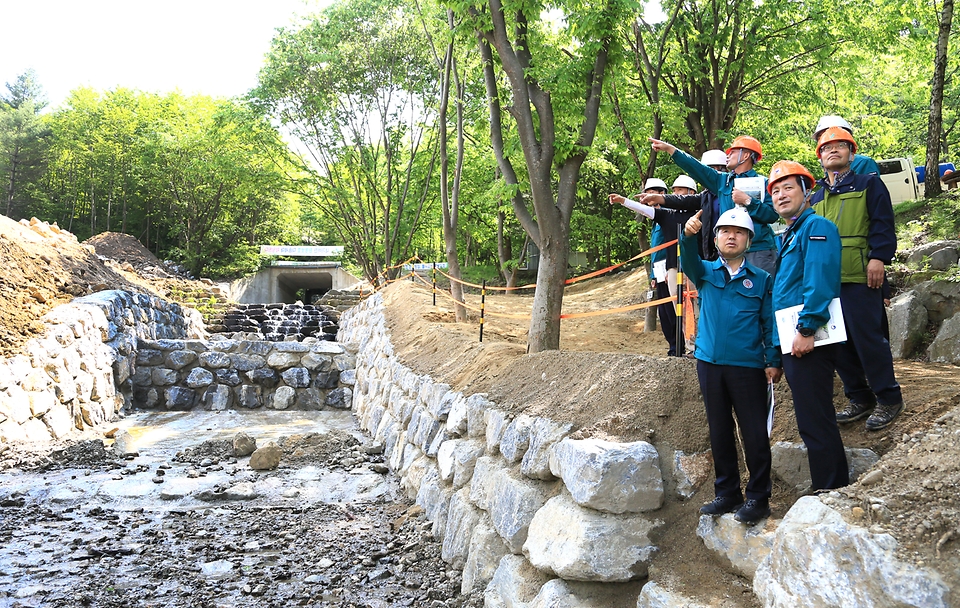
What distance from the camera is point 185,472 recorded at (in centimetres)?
691

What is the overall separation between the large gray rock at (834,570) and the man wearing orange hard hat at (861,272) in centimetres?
108

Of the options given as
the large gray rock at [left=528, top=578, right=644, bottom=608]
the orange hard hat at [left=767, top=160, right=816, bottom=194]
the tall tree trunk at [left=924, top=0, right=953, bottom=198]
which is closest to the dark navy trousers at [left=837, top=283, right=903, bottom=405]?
the orange hard hat at [left=767, top=160, right=816, bottom=194]

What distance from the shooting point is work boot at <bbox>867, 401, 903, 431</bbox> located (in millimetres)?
2719

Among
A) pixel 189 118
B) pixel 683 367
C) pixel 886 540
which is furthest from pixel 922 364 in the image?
pixel 189 118

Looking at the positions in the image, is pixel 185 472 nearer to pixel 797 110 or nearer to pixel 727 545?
pixel 727 545

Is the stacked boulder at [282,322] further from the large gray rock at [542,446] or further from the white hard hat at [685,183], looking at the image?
the large gray rock at [542,446]

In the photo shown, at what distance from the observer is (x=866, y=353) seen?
9.53 ft

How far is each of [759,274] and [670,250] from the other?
2.57 meters

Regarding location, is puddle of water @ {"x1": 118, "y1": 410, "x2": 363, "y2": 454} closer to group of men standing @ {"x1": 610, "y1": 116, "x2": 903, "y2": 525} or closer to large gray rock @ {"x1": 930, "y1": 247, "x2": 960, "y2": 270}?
group of men standing @ {"x1": 610, "y1": 116, "x2": 903, "y2": 525}

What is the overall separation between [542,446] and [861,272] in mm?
1802

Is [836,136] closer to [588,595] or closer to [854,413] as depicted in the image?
[854,413]

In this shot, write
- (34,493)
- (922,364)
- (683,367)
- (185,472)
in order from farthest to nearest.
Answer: (185,472), (34,493), (922,364), (683,367)

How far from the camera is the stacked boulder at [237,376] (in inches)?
440

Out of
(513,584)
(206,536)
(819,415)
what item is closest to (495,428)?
(513,584)
